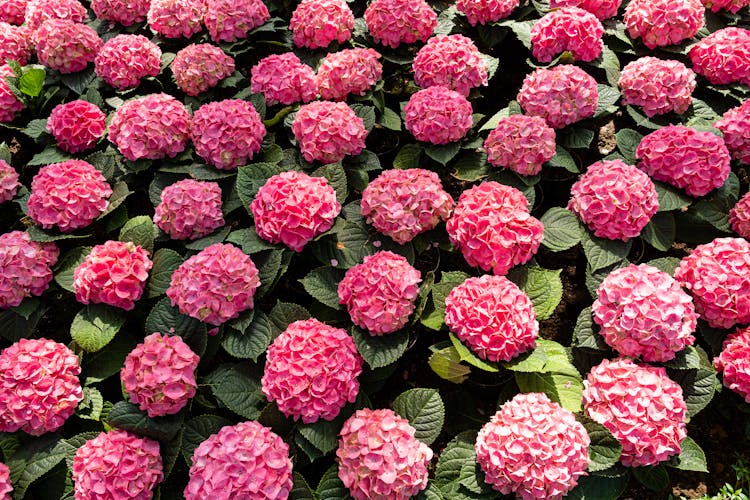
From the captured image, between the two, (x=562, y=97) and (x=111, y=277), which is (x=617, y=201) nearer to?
(x=562, y=97)

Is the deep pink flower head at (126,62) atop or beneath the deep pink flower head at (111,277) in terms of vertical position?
atop

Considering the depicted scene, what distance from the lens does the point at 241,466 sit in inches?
86.8

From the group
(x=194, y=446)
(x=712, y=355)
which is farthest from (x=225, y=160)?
(x=712, y=355)

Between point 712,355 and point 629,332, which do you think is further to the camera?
point 712,355

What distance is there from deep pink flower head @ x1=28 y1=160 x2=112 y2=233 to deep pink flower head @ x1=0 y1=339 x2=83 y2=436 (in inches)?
29.4

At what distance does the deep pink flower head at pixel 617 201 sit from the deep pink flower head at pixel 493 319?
2.30 feet

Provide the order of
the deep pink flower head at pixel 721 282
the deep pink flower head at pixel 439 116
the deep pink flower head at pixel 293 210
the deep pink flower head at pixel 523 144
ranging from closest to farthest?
the deep pink flower head at pixel 721 282
the deep pink flower head at pixel 293 210
the deep pink flower head at pixel 523 144
the deep pink flower head at pixel 439 116

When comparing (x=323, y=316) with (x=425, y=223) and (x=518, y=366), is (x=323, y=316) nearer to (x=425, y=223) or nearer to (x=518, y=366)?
(x=425, y=223)

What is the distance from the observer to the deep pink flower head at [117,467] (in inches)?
89.4

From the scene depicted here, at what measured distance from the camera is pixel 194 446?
2.47 meters

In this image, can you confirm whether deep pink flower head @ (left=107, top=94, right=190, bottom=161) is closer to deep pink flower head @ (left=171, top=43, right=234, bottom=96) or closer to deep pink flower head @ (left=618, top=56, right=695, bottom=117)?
deep pink flower head @ (left=171, top=43, right=234, bottom=96)

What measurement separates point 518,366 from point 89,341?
1982 millimetres

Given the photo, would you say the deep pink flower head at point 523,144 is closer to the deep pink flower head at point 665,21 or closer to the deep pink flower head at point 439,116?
the deep pink flower head at point 439,116

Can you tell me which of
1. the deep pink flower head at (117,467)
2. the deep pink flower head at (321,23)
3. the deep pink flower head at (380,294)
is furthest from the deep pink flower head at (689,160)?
the deep pink flower head at (117,467)
